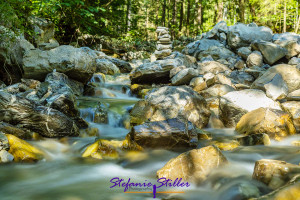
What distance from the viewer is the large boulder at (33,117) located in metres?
5.20

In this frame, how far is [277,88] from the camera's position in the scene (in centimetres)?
724

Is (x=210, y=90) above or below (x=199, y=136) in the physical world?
above

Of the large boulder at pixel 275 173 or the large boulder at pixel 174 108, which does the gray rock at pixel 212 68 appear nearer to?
the large boulder at pixel 174 108

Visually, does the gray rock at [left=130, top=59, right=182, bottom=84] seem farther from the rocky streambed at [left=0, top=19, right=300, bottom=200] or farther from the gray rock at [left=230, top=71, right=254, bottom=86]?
the gray rock at [left=230, top=71, right=254, bottom=86]

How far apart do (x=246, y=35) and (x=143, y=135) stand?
35.9 ft

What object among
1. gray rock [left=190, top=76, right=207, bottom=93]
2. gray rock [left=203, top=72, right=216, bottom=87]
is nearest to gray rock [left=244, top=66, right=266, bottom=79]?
gray rock [left=203, top=72, right=216, bottom=87]

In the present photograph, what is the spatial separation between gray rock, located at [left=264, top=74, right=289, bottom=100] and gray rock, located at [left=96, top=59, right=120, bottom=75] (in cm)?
738

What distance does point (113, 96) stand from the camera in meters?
9.77

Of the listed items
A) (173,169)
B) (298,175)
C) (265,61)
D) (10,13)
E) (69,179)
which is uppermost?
(10,13)

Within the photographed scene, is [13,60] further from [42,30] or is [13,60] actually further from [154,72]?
[154,72]

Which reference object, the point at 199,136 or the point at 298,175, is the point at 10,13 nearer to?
the point at 199,136

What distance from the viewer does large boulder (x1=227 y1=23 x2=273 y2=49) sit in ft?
43.3

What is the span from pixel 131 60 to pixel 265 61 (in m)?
8.67

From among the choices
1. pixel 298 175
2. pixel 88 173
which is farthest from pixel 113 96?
pixel 298 175
